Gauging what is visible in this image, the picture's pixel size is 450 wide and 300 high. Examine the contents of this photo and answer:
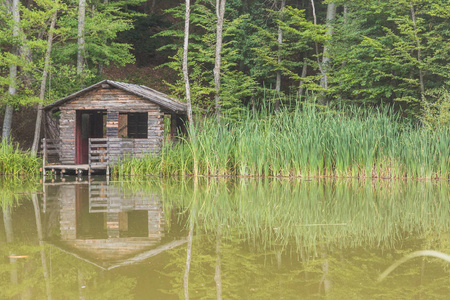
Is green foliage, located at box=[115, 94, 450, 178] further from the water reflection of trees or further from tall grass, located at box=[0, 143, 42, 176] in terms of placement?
tall grass, located at box=[0, 143, 42, 176]

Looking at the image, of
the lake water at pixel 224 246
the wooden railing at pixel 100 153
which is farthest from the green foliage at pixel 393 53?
the lake water at pixel 224 246

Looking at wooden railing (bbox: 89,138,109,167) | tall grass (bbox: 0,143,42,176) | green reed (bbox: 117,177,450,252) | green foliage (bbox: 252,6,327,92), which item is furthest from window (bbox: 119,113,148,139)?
green reed (bbox: 117,177,450,252)

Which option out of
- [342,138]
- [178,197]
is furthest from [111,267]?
[342,138]

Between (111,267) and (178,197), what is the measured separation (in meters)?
5.67

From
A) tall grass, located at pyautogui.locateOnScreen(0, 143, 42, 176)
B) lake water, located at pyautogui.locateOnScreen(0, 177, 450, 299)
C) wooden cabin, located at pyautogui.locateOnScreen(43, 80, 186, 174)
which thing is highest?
wooden cabin, located at pyautogui.locateOnScreen(43, 80, 186, 174)

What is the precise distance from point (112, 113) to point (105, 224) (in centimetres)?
1359

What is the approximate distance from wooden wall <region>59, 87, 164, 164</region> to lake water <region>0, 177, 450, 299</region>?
9.56 m

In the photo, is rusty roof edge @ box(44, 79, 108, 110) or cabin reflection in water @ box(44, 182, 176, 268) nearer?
cabin reflection in water @ box(44, 182, 176, 268)

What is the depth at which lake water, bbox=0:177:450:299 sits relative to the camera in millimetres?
4043

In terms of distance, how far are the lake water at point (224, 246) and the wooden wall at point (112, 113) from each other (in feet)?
31.4

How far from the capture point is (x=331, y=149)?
1409 centimetres

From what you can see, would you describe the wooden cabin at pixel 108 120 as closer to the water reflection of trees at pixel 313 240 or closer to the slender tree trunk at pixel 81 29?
the slender tree trunk at pixel 81 29

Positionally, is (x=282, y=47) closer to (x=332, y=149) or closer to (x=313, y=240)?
(x=332, y=149)

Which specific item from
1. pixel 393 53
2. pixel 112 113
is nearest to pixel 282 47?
pixel 393 53
